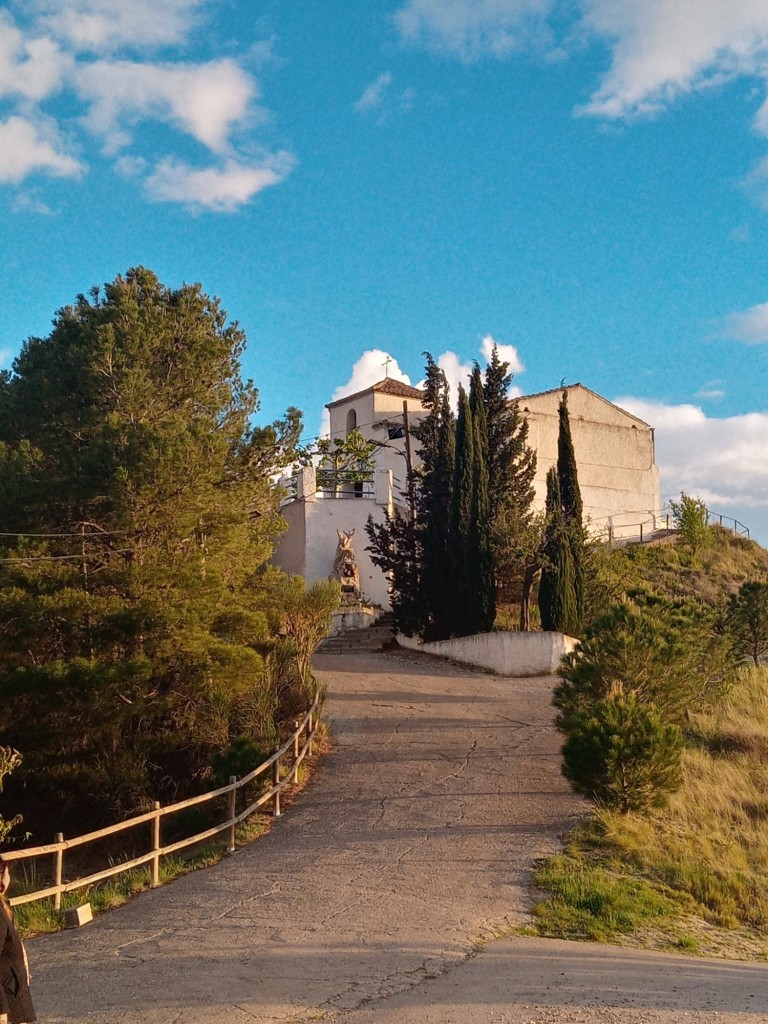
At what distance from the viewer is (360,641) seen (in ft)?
101

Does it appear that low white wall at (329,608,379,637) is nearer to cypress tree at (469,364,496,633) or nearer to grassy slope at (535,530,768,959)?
cypress tree at (469,364,496,633)

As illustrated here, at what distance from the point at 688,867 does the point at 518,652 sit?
14585mm

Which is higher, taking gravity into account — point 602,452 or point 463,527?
point 602,452

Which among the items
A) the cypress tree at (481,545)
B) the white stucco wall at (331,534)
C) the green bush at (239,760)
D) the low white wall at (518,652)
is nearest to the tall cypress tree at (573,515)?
the low white wall at (518,652)

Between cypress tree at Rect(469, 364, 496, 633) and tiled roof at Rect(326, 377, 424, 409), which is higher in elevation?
tiled roof at Rect(326, 377, 424, 409)

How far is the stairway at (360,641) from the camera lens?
3003cm

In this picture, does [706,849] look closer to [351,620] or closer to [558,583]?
[558,583]

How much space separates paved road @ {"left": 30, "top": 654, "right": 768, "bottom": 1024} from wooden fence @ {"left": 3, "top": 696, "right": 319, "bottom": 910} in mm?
467

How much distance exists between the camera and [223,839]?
45.9ft

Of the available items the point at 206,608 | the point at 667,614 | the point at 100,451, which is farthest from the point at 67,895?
the point at 667,614

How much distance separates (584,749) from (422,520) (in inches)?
688

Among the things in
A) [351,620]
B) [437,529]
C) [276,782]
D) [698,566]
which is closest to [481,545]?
[437,529]

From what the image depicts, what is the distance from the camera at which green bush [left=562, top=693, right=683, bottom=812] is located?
44.0ft

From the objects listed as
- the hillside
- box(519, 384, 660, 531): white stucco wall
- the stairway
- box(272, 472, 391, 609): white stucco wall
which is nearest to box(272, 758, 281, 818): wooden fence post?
the stairway
